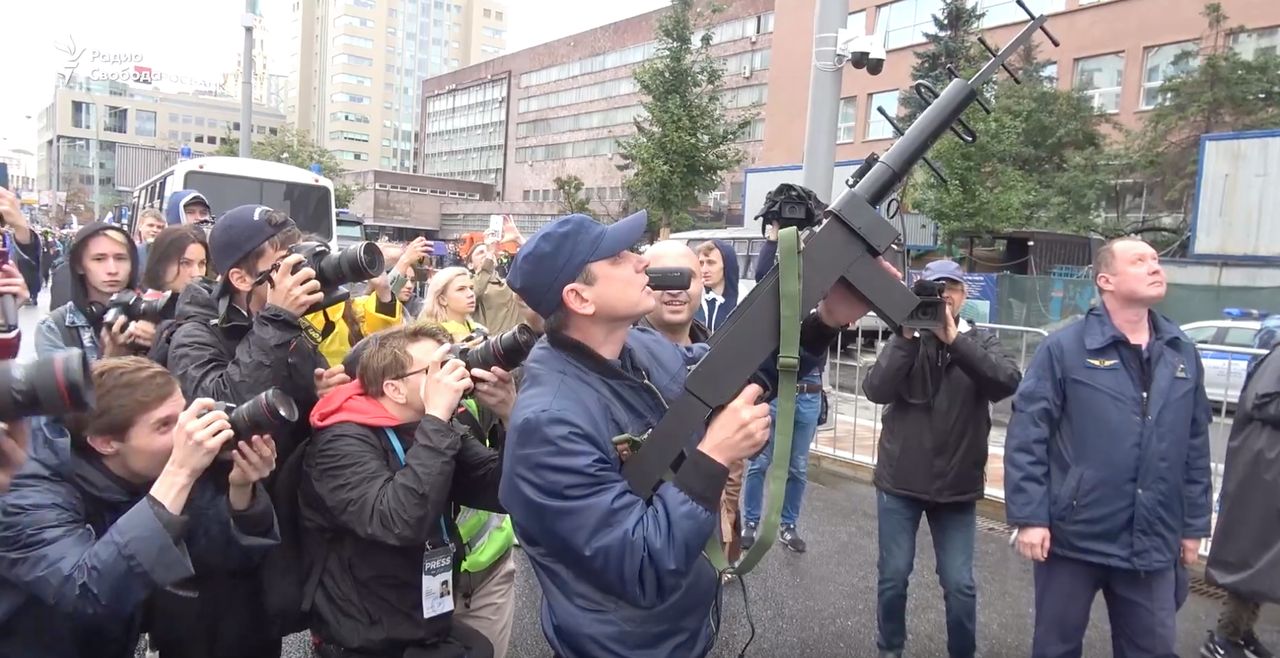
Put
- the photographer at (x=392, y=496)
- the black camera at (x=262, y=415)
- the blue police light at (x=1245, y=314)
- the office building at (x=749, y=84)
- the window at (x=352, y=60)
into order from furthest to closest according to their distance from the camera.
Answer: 1. the window at (x=352, y=60)
2. the office building at (x=749, y=84)
3. the blue police light at (x=1245, y=314)
4. the photographer at (x=392, y=496)
5. the black camera at (x=262, y=415)

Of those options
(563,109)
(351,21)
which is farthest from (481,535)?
(351,21)

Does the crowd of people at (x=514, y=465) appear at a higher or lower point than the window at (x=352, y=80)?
lower

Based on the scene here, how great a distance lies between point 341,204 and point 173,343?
175ft

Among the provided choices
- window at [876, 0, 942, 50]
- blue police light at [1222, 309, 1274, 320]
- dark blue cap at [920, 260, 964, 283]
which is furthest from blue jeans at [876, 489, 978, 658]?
window at [876, 0, 942, 50]

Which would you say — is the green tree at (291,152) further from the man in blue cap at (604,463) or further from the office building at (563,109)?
the man in blue cap at (604,463)

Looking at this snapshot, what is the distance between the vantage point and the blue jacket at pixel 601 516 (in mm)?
1714

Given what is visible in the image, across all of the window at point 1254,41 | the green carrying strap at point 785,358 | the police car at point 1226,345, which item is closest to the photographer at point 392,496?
the green carrying strap at point 785,358

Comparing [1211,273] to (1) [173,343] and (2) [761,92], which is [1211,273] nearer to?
(1) [173,343]

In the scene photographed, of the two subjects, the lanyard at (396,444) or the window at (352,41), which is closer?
the lanyard at (396,444)

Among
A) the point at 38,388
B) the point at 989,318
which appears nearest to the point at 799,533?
the point at 38,388

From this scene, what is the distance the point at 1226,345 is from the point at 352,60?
113358mm

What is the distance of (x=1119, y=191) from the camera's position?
25.8 m

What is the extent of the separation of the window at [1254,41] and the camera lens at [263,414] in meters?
32.5

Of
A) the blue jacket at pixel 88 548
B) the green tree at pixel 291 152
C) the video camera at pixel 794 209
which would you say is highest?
the green tree at pixel 291 152
